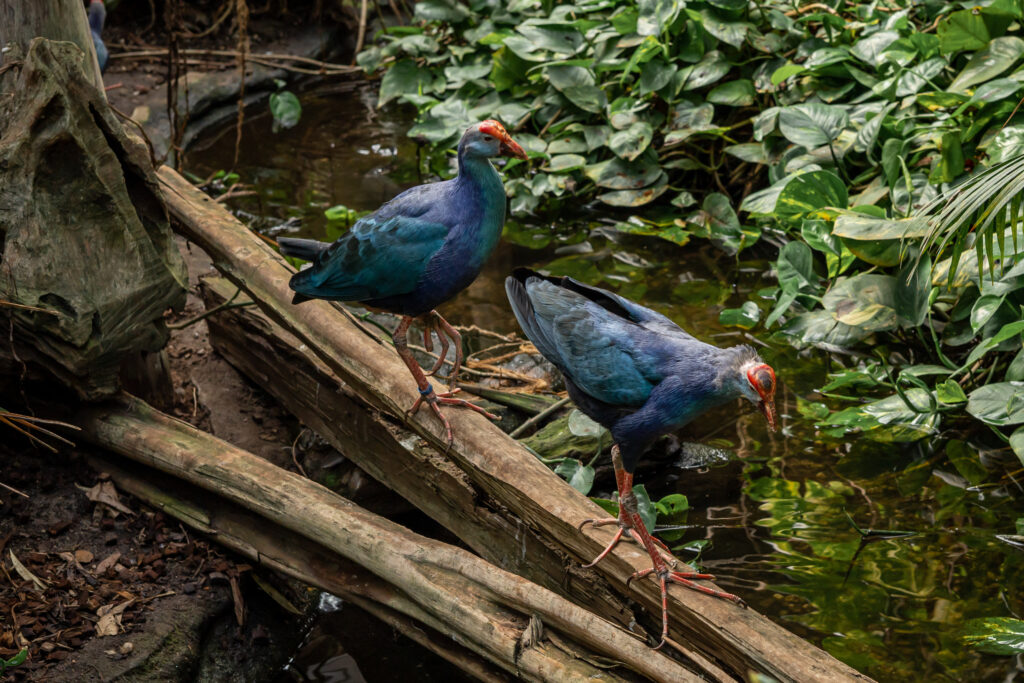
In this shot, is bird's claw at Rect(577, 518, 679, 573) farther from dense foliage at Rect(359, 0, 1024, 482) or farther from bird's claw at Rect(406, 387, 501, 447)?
dense foliage at Rect(359, 0, 1024, 482)

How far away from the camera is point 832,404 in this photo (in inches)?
173

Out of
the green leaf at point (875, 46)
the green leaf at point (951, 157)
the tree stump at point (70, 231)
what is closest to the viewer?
the tree stump at point (70, 231)

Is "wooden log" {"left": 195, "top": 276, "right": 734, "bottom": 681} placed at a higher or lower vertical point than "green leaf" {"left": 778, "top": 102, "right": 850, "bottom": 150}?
lower

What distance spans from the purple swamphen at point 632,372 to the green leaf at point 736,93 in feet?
9.74

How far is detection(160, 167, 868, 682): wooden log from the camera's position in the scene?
253 centimetres

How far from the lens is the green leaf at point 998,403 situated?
369 centimetres

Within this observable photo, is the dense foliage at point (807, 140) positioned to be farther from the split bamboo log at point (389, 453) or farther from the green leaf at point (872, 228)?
the split bamboo log at point (389, 453)

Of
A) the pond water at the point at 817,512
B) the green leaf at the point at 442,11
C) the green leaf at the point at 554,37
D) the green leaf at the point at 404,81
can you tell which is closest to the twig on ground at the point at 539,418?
the pond water at the point at 817,512

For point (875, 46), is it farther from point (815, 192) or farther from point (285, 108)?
point (285, 108)

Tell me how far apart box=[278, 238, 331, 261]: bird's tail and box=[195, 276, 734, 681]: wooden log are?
57cm

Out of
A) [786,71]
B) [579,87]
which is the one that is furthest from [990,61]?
[579,87]

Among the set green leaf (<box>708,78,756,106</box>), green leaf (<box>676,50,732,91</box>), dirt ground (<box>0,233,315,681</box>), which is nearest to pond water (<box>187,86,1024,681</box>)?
dirt ground (<box>0,233,315,681</box>)

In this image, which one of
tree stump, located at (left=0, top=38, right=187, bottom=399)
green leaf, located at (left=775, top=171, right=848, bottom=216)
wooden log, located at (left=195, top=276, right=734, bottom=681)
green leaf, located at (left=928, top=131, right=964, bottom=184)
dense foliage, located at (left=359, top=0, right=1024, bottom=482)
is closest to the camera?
wooden log, located at (left=195, top=276, right=734, bottom=681)

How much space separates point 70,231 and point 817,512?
9.91 ft
